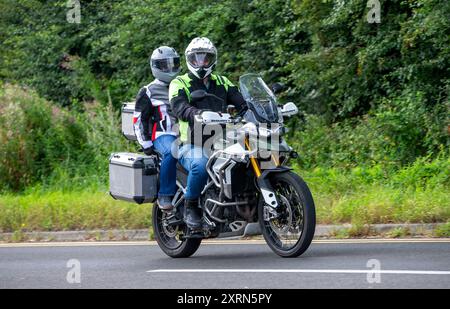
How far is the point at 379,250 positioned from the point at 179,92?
255cm

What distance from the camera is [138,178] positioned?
11.4m

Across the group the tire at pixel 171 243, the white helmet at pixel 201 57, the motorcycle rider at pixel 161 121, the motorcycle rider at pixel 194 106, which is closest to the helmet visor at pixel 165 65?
the motorcycle rider at pixel 161 121

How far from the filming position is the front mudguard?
33.4 ft

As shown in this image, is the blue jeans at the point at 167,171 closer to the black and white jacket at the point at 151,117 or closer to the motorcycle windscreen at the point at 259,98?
the black and white jacket at the point at 151,117

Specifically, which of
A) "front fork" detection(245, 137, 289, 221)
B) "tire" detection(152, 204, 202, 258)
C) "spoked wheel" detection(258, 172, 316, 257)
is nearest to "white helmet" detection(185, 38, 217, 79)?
"front fork" detection(245, 137, 289, 221)

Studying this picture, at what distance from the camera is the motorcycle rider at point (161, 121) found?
11.3 meters

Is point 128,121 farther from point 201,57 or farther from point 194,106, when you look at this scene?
point 201,57

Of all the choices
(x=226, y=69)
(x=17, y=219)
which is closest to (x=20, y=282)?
(x=17, y=219)

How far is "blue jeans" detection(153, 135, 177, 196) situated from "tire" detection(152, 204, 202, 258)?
42 cm

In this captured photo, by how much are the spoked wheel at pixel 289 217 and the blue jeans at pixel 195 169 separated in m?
0.77

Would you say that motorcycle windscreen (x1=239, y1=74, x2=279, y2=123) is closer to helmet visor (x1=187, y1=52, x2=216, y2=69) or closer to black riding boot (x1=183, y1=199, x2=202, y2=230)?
helmet visor (x1=187, y1=52, x2=216, y2=69)

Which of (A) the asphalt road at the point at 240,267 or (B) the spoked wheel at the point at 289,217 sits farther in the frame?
(B) the spoked wheel at the point at 289,217

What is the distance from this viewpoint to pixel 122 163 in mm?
11633

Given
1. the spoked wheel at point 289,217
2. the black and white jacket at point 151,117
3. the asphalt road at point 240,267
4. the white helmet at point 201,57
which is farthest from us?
the black and white jacket at point 151,117
